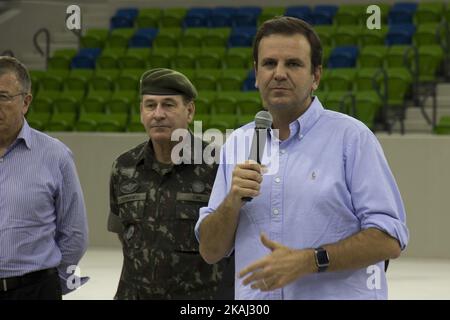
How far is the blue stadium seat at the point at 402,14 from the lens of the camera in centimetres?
1366

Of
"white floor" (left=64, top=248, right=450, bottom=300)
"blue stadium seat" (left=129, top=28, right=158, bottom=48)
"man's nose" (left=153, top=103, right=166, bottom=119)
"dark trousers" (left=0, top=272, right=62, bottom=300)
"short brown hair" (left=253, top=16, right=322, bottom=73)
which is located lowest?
"white floor" (left=64, top=248, right=450, bottom=300)

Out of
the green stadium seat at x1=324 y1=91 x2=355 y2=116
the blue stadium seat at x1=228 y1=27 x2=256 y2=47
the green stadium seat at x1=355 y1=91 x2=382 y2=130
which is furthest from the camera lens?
the blue stadium seat at x1=228 y1=27 x2=256 y2=47

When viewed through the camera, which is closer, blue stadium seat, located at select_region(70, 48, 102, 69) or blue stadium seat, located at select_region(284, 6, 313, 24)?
blue stadium seat, located at select_region(284, 6, 313, 24)

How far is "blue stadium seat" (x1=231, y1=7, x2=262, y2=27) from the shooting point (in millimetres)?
14852

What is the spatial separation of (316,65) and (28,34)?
47.5 feet

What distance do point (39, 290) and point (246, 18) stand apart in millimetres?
11800

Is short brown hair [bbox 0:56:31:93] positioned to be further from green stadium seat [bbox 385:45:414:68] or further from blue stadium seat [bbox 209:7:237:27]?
blue stadium seat [bbox 209:7:237:27]

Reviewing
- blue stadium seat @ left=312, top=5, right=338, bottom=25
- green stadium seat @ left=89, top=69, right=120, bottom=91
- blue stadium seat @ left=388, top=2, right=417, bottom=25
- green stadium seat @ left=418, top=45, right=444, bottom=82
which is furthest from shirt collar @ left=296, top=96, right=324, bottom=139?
blue stadium seat @ left=312, top=5, right=338, bottom=25

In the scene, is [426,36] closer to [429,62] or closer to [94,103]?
[429,62]

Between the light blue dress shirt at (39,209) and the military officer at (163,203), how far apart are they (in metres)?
0.20

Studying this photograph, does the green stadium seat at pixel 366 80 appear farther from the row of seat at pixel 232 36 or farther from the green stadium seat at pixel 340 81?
the row of seat at pixel 232 36

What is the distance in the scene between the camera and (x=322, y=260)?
2.35 m

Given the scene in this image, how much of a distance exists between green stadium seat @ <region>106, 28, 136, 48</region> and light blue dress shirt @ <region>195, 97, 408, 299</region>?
1272 cm

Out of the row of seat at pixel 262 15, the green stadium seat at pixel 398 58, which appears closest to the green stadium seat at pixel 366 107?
the green stadium seat at pixel 398 58
